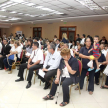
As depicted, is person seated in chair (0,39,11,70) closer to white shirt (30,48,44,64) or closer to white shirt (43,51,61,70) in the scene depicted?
white shirt (30,48,44,64)

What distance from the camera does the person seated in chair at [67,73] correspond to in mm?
2297

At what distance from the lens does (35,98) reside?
2.57m

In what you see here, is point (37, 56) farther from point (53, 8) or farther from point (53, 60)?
point (53, 8)

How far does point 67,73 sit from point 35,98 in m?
0.95

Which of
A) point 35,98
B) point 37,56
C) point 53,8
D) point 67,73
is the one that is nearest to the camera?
point 67,73

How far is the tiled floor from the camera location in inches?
92.2

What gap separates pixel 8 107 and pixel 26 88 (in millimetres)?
833

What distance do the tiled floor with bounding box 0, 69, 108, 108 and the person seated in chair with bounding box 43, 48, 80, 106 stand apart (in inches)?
7.9

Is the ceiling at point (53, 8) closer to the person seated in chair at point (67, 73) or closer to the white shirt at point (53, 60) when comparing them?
the white shirt at point (53, 60)

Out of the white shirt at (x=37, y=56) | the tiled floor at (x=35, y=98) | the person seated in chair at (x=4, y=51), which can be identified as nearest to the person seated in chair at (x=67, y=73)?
the tiled floor at (x=35, y=98)

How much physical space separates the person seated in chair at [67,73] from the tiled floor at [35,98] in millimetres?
199

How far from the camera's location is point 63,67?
250cm

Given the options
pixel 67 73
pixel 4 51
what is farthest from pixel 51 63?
pixel 4 51

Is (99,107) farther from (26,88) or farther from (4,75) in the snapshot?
(4,75)
